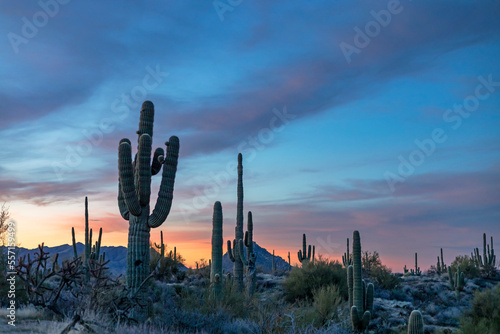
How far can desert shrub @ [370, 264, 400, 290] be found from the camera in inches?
1211

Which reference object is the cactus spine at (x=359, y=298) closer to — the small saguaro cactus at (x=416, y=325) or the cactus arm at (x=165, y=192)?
the small saguaro cactus at (x=416, y=325)

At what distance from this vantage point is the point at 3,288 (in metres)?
18.9

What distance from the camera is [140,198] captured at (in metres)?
14.1

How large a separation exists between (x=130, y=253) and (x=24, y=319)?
320 centimetres

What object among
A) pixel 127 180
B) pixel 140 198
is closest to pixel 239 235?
pixel 140 198

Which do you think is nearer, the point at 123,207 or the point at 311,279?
the point at 123,207

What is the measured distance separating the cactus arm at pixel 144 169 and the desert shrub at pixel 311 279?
503 inches

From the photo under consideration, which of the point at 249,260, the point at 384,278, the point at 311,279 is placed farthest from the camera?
the point at 384,278

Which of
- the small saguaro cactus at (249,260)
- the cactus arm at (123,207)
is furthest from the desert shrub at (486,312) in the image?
the cactus arm at (123,207)

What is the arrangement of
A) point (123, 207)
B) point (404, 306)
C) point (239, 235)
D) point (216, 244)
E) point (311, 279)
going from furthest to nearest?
point (239, 235)
point (311, 279)
point (404, 306)
point (216, 244)
point (123, 207)

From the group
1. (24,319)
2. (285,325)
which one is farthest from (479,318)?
(24,319)

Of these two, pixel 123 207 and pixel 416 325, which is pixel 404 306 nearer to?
pixel 416 325

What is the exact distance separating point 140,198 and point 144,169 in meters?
0.88

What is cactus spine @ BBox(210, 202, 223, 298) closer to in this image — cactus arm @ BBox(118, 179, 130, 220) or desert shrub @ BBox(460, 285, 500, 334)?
cactus arm @ BBox(118, 179, 130, 220)
